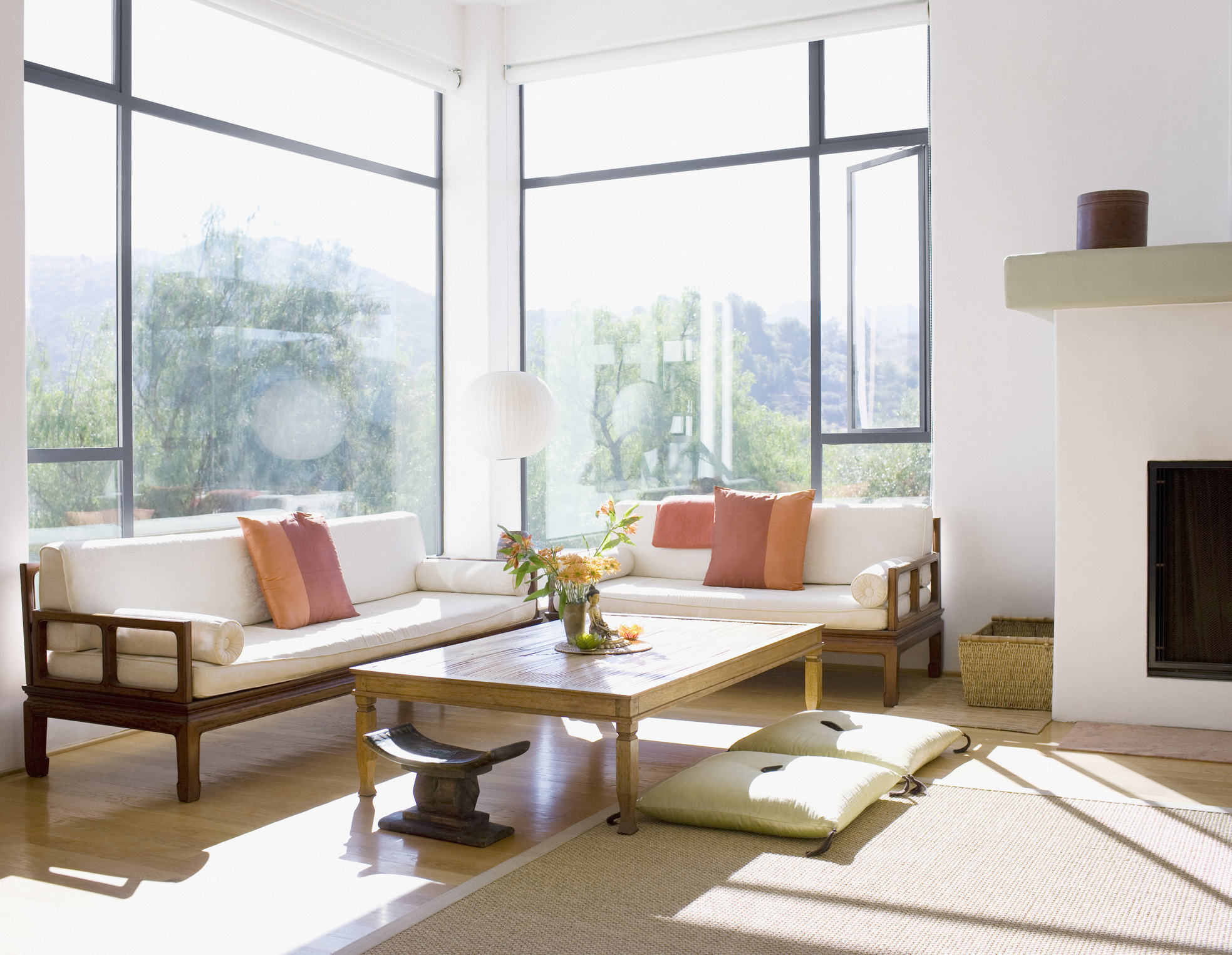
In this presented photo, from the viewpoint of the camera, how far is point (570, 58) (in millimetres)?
6969

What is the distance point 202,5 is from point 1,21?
1.29 meters

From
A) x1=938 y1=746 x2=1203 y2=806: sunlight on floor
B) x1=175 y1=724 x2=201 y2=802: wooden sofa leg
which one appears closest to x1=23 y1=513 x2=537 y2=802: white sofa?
x1=175 y1=724 x2=201 y2=802: wooden sofa leg

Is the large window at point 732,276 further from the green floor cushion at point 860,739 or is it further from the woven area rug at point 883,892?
the woven area rug at point 883,892

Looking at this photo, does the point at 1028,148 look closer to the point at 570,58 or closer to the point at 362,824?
the point at 570,58

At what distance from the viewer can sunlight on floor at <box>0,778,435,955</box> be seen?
107 inches

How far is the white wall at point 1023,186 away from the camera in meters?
5.48

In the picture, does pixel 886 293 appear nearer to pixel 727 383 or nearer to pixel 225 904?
pixel 727 383

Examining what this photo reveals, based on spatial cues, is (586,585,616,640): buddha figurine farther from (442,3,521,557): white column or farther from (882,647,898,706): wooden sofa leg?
(442,3,521,557): white column

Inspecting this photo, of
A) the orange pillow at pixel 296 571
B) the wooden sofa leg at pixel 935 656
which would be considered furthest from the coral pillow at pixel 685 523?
the orange pillow at pixel 296 571

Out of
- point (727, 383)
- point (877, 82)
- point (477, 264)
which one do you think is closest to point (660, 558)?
point (727, 383)

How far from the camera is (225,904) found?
295cm

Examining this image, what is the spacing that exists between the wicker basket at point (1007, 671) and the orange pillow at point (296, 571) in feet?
8.84

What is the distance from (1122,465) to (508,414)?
2.98m

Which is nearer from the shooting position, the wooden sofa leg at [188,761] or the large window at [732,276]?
the wooden sofa leg at [188,761]
